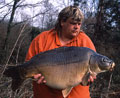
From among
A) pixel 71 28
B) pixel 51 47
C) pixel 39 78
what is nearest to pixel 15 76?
pixel 39 78

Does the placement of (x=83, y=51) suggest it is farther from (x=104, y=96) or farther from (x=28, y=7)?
(x=28, y=7)

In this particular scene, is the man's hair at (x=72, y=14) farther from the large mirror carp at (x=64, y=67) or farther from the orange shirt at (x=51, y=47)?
the large mirror carp at (x=64, y=67)

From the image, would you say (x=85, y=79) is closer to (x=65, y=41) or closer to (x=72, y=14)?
(x=65, y=41)

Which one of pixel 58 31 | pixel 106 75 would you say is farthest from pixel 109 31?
pixel 58 31

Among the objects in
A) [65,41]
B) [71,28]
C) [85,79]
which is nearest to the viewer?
[85,79]

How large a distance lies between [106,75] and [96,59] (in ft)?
25.7

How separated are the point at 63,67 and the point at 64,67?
0.05 feet

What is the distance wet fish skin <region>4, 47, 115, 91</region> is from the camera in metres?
2.33

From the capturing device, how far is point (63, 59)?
7.81 ft

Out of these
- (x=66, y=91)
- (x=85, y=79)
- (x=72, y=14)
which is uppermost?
(x=72, y=14)

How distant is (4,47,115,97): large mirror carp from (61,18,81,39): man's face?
1.31 feet

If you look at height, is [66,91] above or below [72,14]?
below

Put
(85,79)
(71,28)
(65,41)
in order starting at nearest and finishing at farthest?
1. (85,79)
2. (71,28)
3. (65,41)

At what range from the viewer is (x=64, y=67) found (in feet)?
7.72
